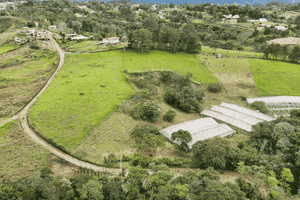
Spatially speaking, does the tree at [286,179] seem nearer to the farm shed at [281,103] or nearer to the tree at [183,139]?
the tree at [183,139]

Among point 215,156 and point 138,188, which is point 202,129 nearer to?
point 215,156

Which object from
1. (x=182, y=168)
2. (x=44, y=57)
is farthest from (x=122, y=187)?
(x=44, y=57)

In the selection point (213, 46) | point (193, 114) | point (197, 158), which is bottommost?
point (193, 114)

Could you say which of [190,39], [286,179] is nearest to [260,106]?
[286,179]

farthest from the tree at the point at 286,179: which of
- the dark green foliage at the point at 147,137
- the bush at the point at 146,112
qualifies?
the bush at the point at 146,112

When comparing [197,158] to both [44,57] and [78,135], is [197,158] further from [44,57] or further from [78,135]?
[44,57]

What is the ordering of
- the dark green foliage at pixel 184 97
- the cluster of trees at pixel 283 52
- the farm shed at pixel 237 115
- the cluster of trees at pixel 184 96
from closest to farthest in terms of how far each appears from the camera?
the farm shed at pixel 237 115 < the dark green foliage at pixel 184 97 < the cluster of trees at pixel 184 96 < the cluster of trees at pixel 283 52
